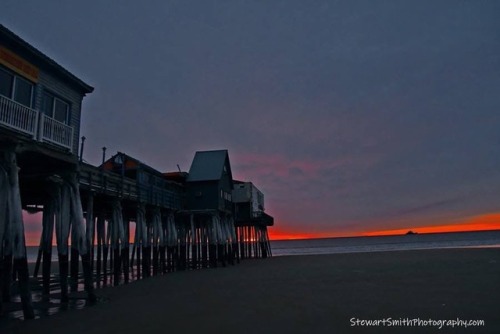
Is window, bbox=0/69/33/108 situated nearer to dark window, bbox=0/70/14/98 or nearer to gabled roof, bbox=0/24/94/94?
dark window, bbox=0/70/14/98

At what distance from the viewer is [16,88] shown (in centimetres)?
1269

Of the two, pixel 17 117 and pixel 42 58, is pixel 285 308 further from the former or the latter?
pixel 42 58

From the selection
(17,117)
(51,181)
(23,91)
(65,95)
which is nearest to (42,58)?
(23,91)

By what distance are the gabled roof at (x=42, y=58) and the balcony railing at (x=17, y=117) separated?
237cm

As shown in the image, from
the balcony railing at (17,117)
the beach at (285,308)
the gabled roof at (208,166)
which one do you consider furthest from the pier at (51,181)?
the gabled roof at (208,166)

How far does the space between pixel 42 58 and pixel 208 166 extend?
21.9 m

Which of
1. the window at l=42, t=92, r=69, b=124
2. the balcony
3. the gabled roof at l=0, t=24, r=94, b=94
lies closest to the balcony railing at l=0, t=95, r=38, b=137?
the balcony

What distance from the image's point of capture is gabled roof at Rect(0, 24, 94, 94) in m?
11.9

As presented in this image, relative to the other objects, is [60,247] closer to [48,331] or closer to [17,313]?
[17,313]

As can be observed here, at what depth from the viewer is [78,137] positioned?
1552 centimetres

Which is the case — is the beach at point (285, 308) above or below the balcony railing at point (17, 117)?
below

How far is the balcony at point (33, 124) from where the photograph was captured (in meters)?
10.9

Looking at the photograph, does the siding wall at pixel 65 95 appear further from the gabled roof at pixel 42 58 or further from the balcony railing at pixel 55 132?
the balcony railing at pixel 55 132

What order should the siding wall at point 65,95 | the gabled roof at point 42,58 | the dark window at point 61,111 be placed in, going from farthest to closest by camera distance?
the dark window at point 61,111 < the siding wall at point 65,95 < the gabled roof at point 42,58
